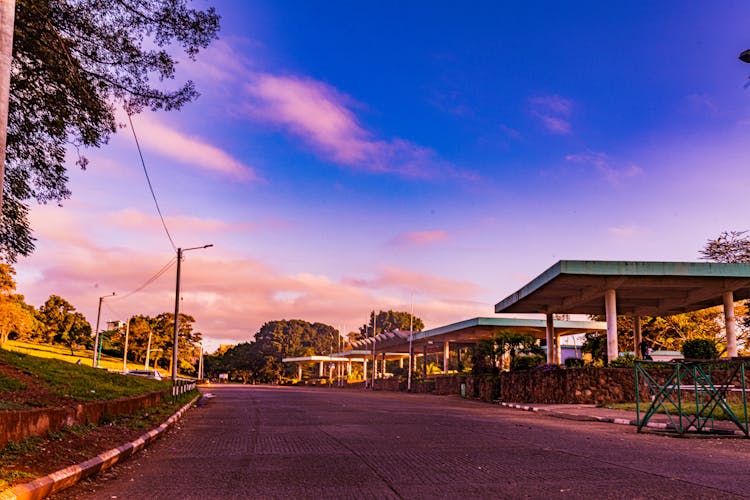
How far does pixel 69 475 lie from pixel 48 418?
1.98 metres

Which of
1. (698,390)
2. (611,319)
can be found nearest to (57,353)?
(611,319)

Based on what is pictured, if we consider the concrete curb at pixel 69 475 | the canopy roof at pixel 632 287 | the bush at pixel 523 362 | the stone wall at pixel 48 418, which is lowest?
the concrete curb at pixel 69 475

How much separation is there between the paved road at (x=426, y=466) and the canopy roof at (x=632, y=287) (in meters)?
17.4

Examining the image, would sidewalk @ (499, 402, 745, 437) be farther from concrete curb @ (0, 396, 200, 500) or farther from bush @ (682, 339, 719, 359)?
concrete curb @ (0, 396, 200, 500)

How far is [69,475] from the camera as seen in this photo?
6.80 metres

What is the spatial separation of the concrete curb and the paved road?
0.15 meters

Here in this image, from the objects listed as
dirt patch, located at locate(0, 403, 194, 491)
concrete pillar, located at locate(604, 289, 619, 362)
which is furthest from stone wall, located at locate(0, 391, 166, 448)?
concrete pillar, located at locate(604, 289, 619, 362)

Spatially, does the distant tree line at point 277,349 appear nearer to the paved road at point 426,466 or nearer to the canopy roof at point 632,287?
the canopy roof at point 632,287

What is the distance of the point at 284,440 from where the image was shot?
1229cm

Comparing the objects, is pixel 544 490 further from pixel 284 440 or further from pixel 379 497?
pixel 284 440

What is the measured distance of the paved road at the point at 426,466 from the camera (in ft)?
22.2

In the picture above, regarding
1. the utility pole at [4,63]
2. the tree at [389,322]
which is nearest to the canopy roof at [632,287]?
the utility pole at [4,63]

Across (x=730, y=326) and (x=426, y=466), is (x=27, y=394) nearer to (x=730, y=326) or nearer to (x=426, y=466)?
(x=426, y=466)

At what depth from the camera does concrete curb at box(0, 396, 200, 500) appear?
564 cm
